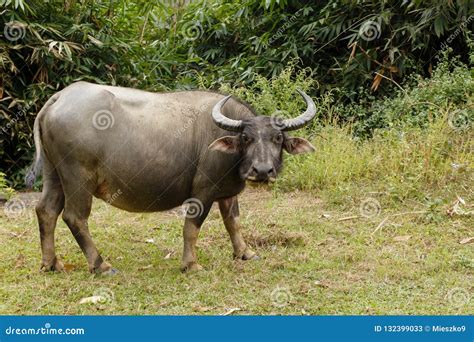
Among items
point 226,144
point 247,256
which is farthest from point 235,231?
point 226,144

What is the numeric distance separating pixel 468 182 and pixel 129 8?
6895mm

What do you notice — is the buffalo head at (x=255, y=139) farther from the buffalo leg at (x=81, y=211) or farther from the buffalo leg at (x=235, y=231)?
the buffalo leg at (x=81, y=211)

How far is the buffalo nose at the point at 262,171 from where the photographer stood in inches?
223

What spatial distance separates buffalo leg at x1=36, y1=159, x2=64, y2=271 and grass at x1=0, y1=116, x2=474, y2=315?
0.20 m

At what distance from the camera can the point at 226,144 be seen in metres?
6.00

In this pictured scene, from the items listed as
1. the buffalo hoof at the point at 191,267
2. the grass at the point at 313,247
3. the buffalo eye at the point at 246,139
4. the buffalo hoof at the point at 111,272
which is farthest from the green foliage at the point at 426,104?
the buffalo hoof at the point at 111,272

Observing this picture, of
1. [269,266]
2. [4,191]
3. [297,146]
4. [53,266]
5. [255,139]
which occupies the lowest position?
[4,191]

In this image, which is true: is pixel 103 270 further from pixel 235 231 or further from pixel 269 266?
pixel 269 266

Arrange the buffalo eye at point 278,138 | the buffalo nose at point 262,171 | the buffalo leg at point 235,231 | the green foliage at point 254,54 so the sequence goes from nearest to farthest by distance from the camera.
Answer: the buffalo nose at point 262,171
the buffalo eye at point 278,138
the buffalo leg at point 235,231
the green foliage at point 254,54

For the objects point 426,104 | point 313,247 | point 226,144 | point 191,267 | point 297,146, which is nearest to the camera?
point 226,144

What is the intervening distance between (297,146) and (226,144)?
0.65 metres

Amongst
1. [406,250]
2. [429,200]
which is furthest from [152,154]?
[429,200]

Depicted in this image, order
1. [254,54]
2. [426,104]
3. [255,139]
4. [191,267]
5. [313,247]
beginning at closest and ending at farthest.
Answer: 1. [255,139]
2. [191,267]
3. [313,247]
4. [426,104]
5. [254,54]

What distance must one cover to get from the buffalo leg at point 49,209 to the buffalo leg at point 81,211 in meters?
0.21
